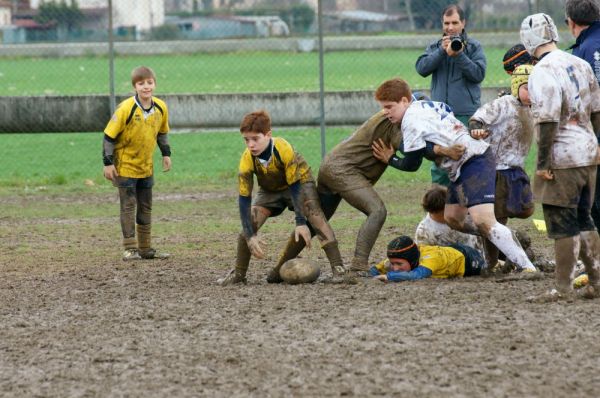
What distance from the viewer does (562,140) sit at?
26.9 feet

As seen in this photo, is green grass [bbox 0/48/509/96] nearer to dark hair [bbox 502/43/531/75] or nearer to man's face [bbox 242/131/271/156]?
dark hair [bbox 502/43/531/75]

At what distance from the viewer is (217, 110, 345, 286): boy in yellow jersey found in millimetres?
9250

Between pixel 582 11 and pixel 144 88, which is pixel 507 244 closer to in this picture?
pixel 582 11

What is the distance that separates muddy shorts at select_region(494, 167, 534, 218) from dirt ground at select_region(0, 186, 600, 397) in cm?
63

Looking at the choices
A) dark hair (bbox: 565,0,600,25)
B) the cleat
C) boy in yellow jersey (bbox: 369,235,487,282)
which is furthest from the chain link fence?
the cleat

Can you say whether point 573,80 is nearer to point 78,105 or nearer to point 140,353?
point 140,353

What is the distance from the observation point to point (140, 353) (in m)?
7.36

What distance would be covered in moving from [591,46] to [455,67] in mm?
2847

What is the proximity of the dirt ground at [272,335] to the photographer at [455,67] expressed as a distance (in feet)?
5.25

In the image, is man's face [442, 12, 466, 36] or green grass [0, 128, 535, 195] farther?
green grass [0, 128, 535, 195]

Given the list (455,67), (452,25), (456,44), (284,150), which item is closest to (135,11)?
(455,67)

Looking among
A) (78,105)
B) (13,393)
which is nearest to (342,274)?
(13,393)

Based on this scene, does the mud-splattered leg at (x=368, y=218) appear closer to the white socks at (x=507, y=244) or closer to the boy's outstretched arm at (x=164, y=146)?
the white socks at (x=507, y=244)

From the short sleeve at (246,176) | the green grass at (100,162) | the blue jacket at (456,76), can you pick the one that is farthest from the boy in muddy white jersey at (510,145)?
the green grass at (100,162)
